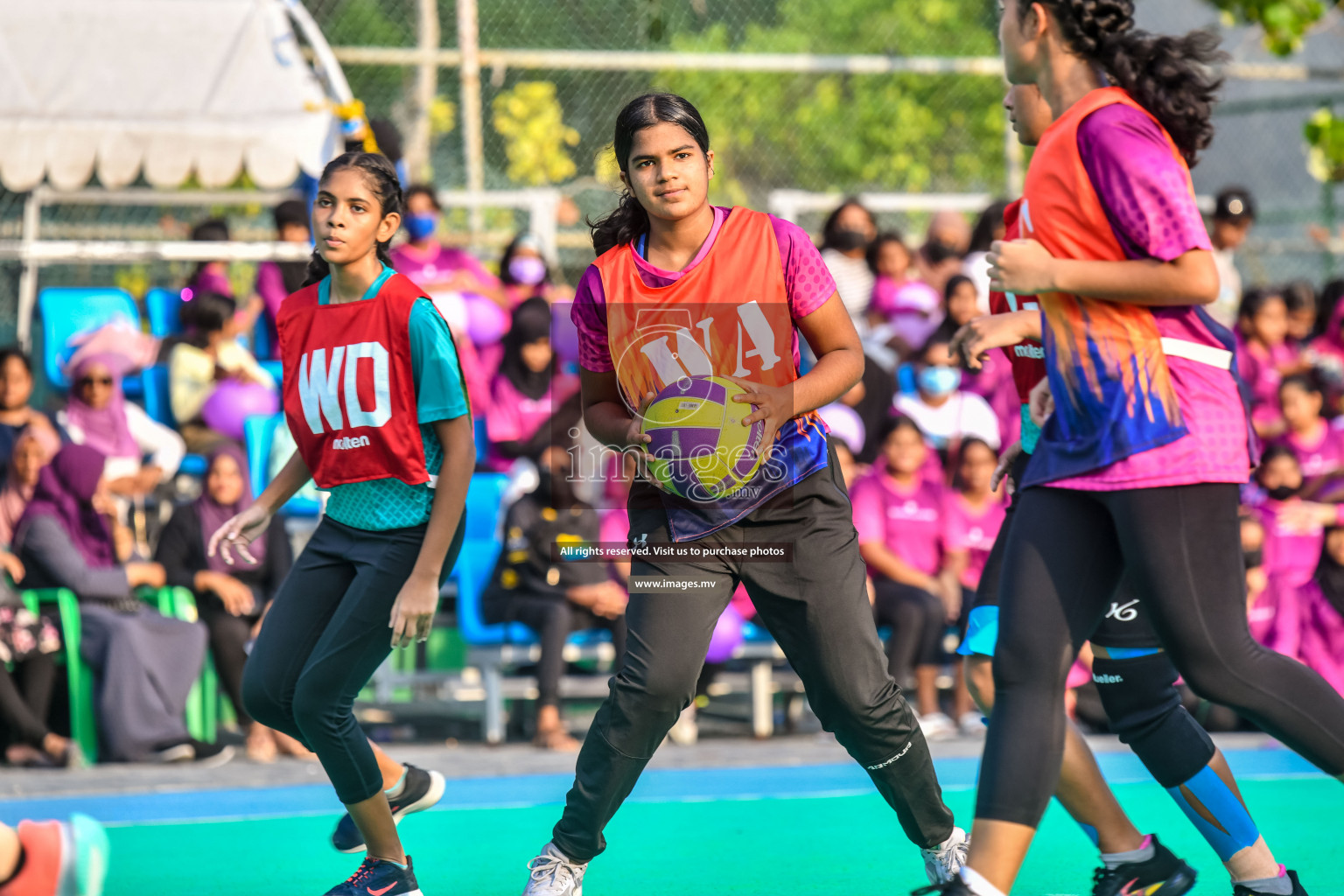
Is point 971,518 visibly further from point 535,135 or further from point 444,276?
point 535,135

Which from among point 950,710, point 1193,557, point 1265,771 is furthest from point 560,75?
point 1193,557

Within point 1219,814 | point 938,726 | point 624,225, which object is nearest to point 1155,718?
point 1219,814

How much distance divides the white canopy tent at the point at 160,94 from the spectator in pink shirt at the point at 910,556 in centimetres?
395

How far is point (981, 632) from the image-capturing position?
13.3ft

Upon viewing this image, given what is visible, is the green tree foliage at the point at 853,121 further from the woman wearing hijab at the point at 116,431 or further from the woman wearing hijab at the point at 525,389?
the woman wearing hijab at the point at 116,431

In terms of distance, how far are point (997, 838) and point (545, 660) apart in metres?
4.67

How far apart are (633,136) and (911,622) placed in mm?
4453

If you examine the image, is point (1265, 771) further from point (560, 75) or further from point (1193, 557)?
point (560, 75)

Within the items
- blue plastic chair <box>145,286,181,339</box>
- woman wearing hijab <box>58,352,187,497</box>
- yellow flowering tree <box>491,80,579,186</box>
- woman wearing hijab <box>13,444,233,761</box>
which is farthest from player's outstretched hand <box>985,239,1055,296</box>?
yellow flowering tree <box>491,80,579,186</box>

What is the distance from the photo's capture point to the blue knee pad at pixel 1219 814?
3.77 m

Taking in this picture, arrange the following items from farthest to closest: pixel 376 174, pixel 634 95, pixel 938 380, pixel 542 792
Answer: pixel 634 95, pixel 938 380, pixel 542 792, pixel 376 174

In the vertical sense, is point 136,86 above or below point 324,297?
above

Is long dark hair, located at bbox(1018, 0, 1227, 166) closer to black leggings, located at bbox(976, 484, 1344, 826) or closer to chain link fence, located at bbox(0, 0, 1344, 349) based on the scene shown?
black leggings, located at bbox(976, 484, 1344, 826)

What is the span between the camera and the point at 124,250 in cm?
873
